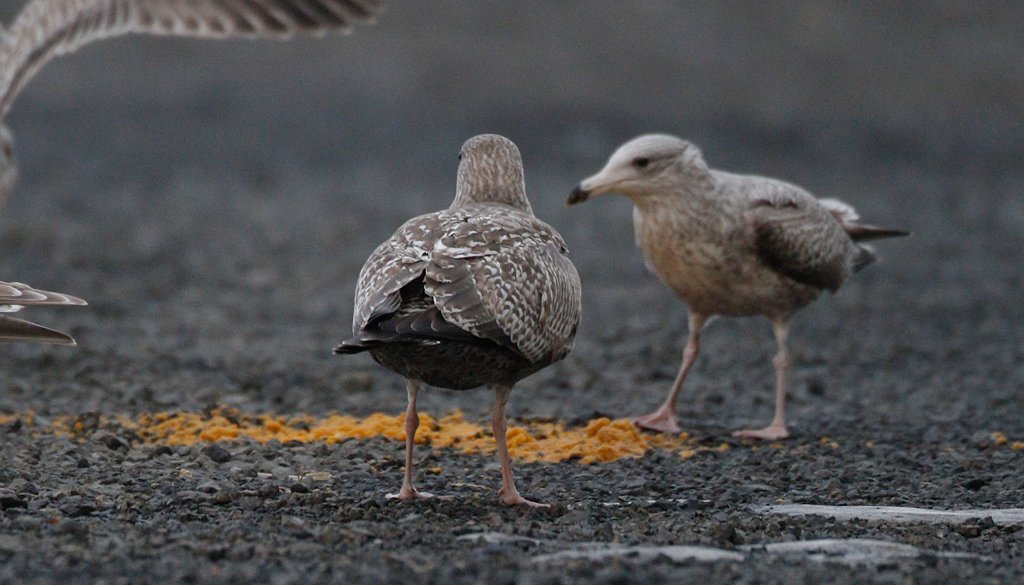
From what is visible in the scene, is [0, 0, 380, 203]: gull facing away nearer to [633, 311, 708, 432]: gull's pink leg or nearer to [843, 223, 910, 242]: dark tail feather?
[633, 311, 708, 432]: gull's pink leg

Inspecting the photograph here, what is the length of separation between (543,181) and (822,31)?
7109mm

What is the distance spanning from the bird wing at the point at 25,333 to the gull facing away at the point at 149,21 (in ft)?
12.7

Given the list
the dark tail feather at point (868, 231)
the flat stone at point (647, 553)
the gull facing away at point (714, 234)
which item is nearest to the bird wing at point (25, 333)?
the flat stone at point (647, 553)

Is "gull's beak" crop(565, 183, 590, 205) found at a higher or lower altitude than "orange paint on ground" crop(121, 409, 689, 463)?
higher

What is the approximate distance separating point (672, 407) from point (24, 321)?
3.76 meters

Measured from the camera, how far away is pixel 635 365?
11.4m

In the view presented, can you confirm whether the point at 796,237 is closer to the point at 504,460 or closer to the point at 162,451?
the point at 504,460

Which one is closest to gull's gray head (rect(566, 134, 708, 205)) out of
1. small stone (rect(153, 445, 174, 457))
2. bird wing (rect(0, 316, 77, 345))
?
small stone (rect(153, 445, 174, 457))

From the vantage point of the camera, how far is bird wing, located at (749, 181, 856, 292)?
918 cm

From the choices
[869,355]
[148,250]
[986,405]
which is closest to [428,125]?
[148,250]

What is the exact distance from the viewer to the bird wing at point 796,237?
918cm

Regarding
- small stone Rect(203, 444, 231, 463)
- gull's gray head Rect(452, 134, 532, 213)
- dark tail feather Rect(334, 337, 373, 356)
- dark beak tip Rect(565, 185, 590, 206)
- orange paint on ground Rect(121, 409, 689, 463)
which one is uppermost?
dark beak tip Rect(565, 185, 590, 206)

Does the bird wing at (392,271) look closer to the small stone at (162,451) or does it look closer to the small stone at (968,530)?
the small stone at (162,451)

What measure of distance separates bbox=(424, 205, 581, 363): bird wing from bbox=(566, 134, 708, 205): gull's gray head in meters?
2.09
